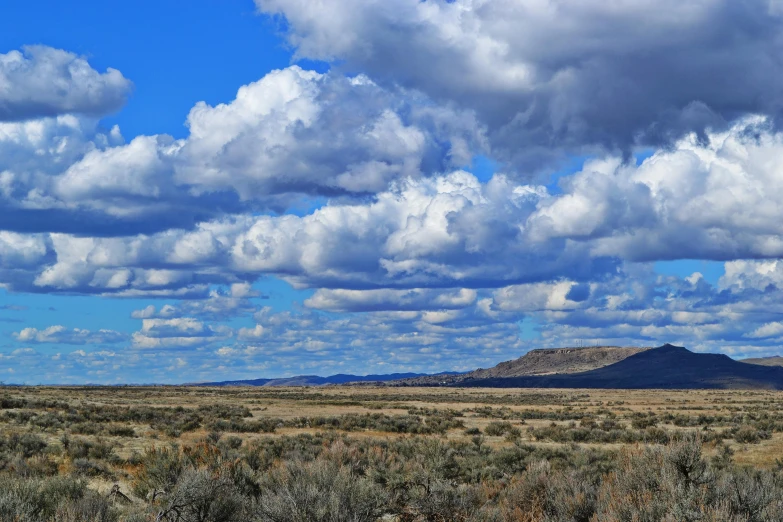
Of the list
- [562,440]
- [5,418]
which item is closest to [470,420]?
[562,440]

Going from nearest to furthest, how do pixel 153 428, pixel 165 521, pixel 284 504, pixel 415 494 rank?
pixel 284 504 < pixel 165 521 < pixel 415 494 < pixel 153 428

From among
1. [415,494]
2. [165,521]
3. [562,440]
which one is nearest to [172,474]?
[165,521]

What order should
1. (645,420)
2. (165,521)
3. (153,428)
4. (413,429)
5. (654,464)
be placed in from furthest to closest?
(645,420) < (413,429) < (153,428) < (654,464) < (165,521)

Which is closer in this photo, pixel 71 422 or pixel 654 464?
pixel 654 464

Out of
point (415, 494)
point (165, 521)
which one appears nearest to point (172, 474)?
point (165, 521)

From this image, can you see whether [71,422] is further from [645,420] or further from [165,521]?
[645,420]

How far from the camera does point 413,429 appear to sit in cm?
4403

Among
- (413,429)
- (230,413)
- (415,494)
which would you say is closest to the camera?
(415,494)

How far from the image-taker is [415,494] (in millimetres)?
14289

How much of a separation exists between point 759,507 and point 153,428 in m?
35.5

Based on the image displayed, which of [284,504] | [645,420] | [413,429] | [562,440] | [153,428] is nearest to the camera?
[284,504]

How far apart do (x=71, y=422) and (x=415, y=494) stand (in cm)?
3322

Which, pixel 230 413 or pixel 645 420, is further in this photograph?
pixel 230 413

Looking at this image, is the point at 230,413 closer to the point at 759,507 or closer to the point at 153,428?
the point at 153,428
